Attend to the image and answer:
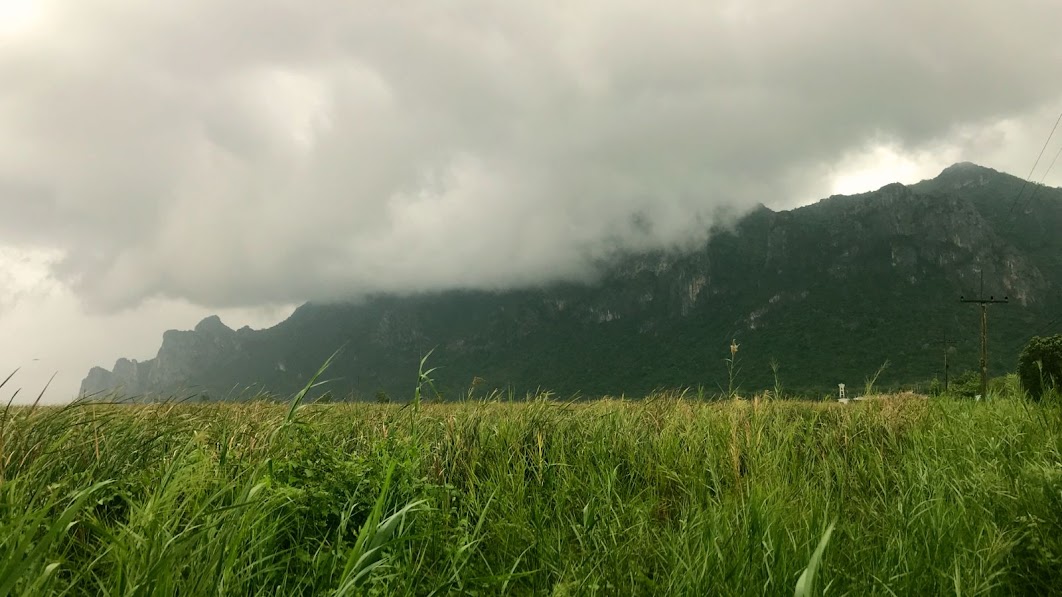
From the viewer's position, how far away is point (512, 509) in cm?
437

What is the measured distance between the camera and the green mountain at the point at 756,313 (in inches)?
2827

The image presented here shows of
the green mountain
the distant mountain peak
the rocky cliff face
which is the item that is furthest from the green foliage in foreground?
the distant mountain peak

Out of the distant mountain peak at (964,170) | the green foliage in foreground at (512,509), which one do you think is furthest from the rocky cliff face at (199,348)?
the distant mountain peak at (964,170)

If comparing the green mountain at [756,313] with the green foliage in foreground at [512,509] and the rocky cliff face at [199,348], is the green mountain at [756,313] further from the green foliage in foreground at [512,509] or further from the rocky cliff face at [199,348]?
the green foliage in foreground at [512,509]

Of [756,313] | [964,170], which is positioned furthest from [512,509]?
[964,170]

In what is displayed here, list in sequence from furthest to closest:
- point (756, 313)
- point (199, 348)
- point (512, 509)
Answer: point (199, 348) < point (756, 313) < point (512, 509)

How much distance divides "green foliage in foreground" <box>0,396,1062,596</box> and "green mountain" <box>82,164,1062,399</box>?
4886 centimetres

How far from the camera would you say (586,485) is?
4867 millimetres

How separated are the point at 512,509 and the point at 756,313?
117076mm

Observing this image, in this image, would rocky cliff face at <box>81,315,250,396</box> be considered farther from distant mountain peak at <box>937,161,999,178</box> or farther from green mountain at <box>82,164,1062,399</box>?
distant mountain peak at <box>937,161,999,178</box>

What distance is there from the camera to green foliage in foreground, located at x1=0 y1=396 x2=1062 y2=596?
8.93 ft

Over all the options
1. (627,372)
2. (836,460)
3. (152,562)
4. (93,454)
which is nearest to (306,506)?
(152,562)

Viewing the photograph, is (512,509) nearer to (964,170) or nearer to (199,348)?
(199,348)

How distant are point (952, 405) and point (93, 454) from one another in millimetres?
9913
